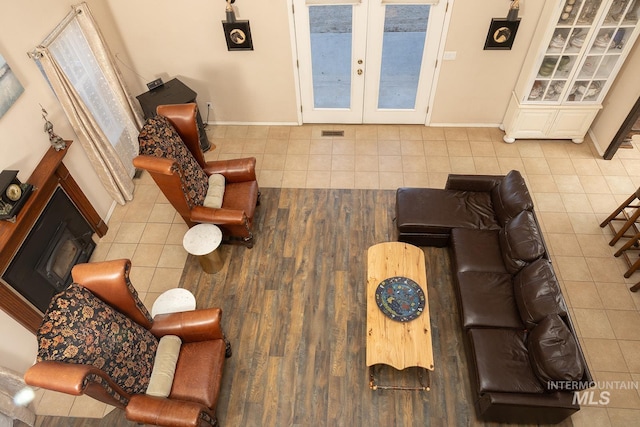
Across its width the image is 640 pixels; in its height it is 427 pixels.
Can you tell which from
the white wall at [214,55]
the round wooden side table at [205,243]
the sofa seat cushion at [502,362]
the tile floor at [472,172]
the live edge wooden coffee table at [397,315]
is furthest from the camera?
the white wall at [214,55]

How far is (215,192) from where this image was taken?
14.3ft

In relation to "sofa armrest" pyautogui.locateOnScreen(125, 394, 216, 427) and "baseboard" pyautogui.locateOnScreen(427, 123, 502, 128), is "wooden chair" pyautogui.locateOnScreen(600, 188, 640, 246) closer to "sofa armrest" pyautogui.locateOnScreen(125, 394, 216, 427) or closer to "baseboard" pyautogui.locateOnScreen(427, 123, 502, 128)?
"baseboard" pyautogui.locateOnScreen(427, 123, 502, 128)

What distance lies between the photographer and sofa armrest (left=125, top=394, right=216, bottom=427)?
8.99 feet

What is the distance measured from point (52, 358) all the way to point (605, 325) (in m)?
4.49

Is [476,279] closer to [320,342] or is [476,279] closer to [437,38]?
[320,342]

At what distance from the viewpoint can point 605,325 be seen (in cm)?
375

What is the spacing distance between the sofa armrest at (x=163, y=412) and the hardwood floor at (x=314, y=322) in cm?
69

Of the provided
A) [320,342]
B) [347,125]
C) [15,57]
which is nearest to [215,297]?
[320,342]

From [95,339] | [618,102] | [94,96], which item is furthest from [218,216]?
[618,102]

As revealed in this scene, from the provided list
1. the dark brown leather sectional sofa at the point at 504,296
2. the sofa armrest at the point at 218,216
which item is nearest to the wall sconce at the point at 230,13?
the sofa armrest at the point at 218,216

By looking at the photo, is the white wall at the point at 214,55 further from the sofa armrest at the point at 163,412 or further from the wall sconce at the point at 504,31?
the sofa armrest at the point at 163,412

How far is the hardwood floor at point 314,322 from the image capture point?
11.1 feet

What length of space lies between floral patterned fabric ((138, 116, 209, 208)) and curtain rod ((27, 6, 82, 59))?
1.09 m

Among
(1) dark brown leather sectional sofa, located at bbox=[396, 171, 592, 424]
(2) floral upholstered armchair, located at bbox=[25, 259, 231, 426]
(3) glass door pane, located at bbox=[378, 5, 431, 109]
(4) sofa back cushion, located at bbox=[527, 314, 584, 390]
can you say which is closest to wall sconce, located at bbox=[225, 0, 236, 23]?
(3) glass door pane, located at bbox=[378, 5, 431, 109]
